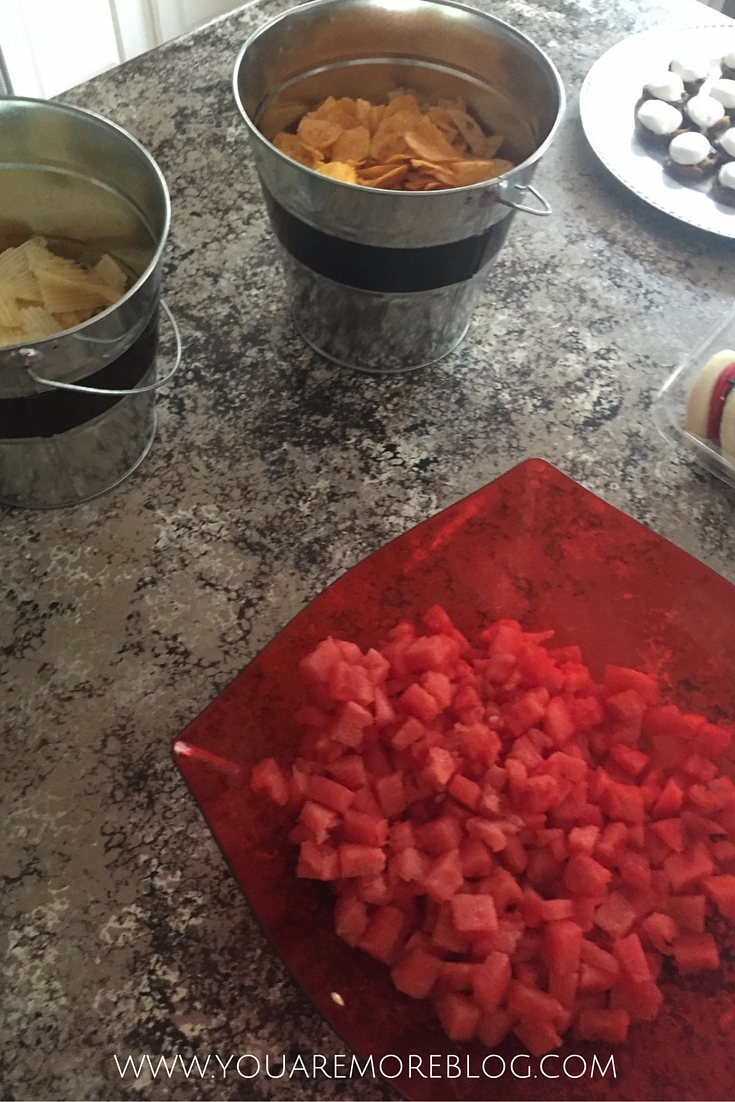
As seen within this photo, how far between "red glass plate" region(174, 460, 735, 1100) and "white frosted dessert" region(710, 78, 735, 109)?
908mm

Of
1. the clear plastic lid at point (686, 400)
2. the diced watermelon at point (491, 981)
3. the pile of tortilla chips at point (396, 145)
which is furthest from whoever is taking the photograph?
the clear plastic lid at point (686, 400)

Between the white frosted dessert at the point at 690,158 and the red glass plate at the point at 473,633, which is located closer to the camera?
the red glass plate at the point at 473,633

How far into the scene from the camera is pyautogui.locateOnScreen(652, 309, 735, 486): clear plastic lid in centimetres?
114

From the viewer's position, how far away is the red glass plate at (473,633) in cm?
73

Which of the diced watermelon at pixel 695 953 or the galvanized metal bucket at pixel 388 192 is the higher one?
the galvanized metal bucket at pixel 388 192

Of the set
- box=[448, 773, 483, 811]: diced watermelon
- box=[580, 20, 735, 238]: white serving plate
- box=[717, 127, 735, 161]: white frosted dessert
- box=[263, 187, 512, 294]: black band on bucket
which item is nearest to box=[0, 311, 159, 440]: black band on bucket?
box=[263, 187, 512, 294]: black band on bucket

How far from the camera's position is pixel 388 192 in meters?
0.88

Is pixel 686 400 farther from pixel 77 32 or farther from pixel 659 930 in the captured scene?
pixel 77 32

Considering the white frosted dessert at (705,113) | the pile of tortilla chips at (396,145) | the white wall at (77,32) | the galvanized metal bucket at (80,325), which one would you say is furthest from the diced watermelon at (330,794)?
the white wall at (77,32)

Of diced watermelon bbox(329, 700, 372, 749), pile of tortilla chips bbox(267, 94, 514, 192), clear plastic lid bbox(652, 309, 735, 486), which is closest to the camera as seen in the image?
diced watermelon bbox(329, 700, 372, 749)

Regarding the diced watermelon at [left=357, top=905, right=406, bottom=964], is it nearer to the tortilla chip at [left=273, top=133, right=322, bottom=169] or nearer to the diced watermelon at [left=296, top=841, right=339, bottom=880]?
the diced watermelon at [left=296, top=841, right=339, bottom=880]

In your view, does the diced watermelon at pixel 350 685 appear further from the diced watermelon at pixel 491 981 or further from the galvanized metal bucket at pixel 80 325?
the galvanized metal bucket at pixel 80 325

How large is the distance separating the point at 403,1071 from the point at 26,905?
40 centimetres

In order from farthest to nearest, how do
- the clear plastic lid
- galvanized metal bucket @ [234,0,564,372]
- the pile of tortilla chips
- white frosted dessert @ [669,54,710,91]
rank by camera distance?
white frosted dessert @ [669,54,710,91], the clear plastic lid, the pile of tortilla chips, galvanized metal bucket @ [234,0,564,372]
